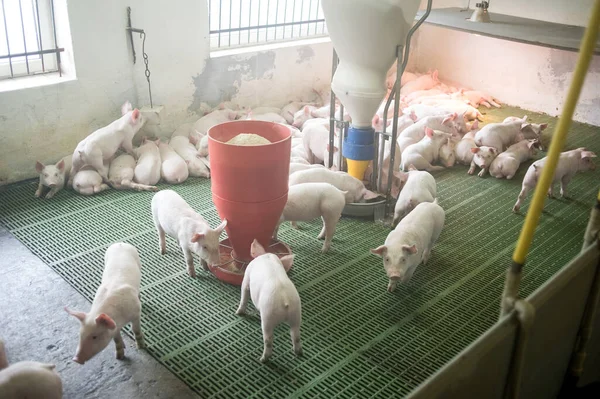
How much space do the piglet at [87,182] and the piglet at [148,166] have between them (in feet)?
1.18

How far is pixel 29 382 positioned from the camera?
8.59 feet

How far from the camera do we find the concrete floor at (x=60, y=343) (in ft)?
10.4

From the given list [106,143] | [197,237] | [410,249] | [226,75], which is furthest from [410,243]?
[226,75]

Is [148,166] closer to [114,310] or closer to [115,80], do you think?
[115,80]

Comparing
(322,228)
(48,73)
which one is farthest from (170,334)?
(48,73)

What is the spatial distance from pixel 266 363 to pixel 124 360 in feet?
2.72

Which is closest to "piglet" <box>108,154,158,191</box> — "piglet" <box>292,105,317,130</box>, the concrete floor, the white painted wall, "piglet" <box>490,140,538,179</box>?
the concrete floor

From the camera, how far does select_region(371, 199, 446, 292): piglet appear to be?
3.92 metres

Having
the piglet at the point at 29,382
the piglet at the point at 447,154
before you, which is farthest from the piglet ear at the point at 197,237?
the piglet at the point at 447,154

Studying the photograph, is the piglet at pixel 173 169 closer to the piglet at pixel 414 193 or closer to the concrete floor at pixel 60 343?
the concrete floor at pixel 60 343

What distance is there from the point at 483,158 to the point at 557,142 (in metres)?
4.91

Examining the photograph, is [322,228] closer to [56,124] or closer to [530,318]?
[56,124]

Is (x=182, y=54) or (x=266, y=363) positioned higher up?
(x=182, y=54)

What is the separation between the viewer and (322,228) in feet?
16.4
